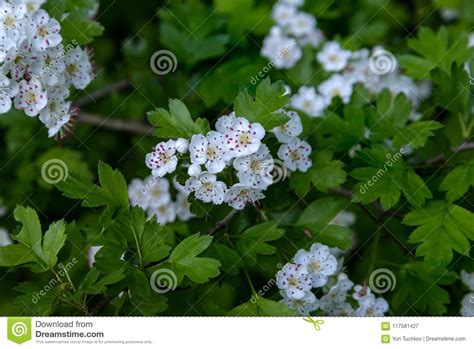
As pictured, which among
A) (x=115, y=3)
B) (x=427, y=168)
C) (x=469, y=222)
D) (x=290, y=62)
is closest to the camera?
(x=469, y=222)

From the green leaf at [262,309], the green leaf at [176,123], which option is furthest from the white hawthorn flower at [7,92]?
the green leaf at [262,309]

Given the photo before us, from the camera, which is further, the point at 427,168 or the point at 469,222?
the point at 427,168

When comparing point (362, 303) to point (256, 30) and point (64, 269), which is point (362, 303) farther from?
point (256, 30)

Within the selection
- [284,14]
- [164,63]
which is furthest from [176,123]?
[284,14]

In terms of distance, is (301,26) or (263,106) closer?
(263,106)

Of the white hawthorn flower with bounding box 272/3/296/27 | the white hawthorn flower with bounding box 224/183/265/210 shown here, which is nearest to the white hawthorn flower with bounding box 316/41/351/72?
the white hawthorn flower with bounding box 272/3/296/27

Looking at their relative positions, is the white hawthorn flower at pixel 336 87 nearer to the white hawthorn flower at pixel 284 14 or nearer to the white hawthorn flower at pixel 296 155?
the white hawthorn flower at pixel 284 14

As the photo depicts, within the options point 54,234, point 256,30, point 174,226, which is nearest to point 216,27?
point 256,30

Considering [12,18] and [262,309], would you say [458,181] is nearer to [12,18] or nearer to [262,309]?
[262,309]
